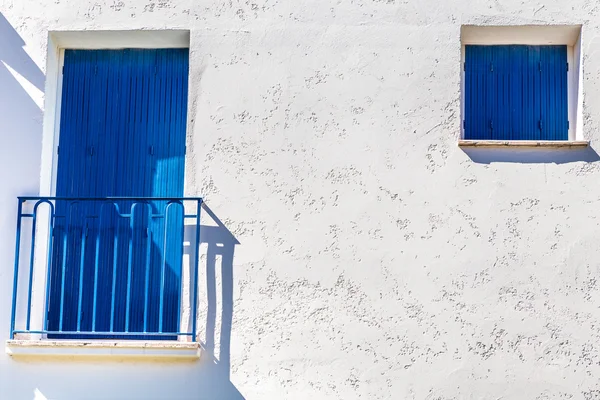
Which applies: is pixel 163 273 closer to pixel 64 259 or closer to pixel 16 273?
pixel 64 259

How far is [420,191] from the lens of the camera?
32.9ft

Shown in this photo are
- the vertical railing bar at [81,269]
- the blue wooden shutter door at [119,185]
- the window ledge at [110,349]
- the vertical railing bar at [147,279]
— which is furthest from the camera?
the blue wooden shutter door at [119,185]

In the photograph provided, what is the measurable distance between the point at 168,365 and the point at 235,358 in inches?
21.3

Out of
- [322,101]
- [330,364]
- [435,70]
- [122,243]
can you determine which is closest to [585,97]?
[435,70]

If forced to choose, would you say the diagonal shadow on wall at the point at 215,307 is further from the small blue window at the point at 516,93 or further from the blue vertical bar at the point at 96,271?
the small blue window at the point at 516,93

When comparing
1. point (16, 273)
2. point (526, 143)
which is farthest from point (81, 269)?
point (526, 143)

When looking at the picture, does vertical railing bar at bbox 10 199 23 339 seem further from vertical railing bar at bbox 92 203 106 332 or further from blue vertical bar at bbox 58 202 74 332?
vertical railing bar at bbox 92 203 106 332

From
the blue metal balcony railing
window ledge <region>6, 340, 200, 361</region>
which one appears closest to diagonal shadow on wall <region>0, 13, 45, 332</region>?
the blue metal balcony railing

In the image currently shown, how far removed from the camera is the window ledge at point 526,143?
9.99 m

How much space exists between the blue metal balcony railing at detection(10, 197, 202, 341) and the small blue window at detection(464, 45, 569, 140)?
2.52 metres

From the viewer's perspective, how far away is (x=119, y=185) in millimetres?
10453

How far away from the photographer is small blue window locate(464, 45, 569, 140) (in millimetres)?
10336

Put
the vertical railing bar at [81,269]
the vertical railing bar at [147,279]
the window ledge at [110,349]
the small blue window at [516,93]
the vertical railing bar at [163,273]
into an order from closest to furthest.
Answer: the window ledge at [110,349], the vertical railing bar at [163,273], the vertical railing bar at [147,279], the vertical railing bar at [81,269], the small blue window at [516,93]

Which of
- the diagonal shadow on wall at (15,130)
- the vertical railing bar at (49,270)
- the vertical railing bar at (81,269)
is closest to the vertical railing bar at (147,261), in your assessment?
the vertical railing bar at (81,269)
